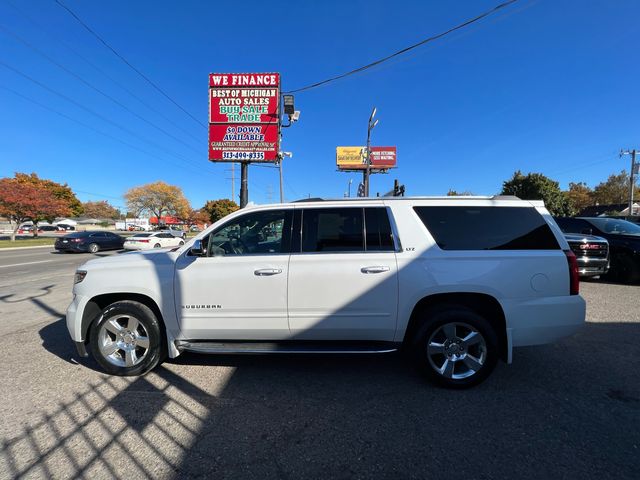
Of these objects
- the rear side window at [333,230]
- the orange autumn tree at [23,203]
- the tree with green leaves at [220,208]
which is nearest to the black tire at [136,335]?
the rear side window at [333,230]

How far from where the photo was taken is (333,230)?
11.6ft

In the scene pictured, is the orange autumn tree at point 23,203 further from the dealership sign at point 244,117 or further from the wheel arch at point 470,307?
the wheel arch at point 470,307

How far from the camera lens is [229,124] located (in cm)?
1608

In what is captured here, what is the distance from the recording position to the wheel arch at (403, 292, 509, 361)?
3350mm

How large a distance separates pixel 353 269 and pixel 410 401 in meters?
1.33

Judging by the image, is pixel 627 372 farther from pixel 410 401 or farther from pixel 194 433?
pixel 194 433

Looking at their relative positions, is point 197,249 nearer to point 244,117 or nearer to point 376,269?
point 376,269

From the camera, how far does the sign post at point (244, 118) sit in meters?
15.5

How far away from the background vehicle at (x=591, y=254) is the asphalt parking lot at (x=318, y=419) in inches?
180

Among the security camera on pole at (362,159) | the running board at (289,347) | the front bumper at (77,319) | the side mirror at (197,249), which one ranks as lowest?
the running board at (289,347)

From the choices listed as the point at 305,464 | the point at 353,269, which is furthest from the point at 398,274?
the point at 305,464

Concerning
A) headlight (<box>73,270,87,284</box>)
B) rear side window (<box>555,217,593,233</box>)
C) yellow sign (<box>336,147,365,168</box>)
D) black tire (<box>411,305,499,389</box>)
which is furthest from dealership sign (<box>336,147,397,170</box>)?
headlight (<box>73,270,87,284</box>)

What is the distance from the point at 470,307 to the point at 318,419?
6.19ft

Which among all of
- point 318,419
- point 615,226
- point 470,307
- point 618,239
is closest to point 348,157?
point 615,226
